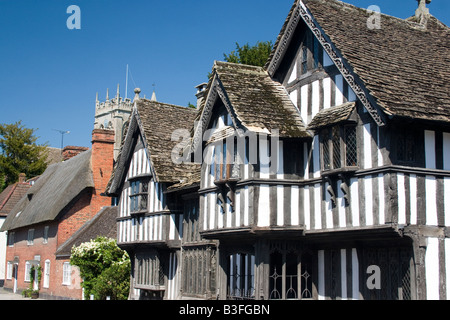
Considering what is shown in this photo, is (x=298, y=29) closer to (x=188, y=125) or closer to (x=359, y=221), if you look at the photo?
(x=359, y=221)

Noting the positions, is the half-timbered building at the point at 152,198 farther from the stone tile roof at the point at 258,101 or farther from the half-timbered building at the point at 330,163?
the stone tile roof at the point at 258,101

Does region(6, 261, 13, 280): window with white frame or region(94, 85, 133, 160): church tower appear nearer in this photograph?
region(6, 261, 13, 280): window with white frame

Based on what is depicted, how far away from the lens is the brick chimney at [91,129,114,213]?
35281 mm

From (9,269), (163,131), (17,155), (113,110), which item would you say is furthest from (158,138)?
(113,110)

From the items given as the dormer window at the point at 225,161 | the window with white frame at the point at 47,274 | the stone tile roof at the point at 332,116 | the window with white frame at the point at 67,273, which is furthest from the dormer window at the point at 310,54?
the window with white frame at the point at 47,274

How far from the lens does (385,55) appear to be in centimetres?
1500

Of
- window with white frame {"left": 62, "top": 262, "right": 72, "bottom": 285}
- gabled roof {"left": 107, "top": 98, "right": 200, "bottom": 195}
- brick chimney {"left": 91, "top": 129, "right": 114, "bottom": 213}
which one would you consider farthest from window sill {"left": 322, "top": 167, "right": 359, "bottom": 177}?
brick chimney {"left": 91, "top": 129, "right": 114, "bottom": 213}

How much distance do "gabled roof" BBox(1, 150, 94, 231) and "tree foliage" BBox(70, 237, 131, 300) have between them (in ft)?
20.7

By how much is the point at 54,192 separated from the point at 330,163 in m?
27.2

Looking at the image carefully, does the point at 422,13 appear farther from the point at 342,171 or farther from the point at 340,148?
the point at 342,171

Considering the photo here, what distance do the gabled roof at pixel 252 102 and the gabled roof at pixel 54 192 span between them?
18.1 metres

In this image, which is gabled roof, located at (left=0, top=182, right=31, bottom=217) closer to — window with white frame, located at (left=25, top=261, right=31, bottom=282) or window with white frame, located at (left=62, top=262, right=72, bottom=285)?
window with white frame, located at (left=25, top=261, right=31, bottom=282)

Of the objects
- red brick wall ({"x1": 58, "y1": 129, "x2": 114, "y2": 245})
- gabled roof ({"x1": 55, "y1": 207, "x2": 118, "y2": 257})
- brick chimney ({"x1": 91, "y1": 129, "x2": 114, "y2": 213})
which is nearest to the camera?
gabled roof ({"x1": 55, "y1": 207, "x2": 118, "y2": 257})
